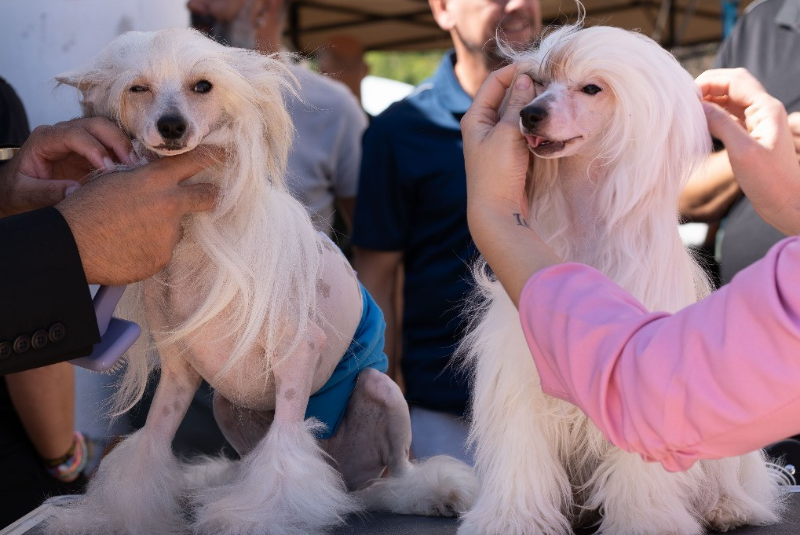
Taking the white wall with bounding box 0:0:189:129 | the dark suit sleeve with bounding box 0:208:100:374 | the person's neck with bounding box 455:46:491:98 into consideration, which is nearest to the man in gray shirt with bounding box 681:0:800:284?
the person's neck with bounding box 455:46:491:98

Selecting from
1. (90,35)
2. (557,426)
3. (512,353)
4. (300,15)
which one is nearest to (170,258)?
(512,353)

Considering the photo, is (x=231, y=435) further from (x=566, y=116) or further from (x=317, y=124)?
(x=317, y=124)

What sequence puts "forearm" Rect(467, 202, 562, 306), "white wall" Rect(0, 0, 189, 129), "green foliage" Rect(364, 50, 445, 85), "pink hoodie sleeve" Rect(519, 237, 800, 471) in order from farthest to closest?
"green foliage" Rect(364, 50, 445, 85)
"white wall" Rect(0, 0, 189, 129)
"forearm" Rect(467, 202, 562, 306)
"pink hoodie sleeve" Rect(519, 237, 800, 471)

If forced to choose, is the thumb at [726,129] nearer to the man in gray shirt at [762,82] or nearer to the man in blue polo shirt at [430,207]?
the man in gray shirt at [762,82]

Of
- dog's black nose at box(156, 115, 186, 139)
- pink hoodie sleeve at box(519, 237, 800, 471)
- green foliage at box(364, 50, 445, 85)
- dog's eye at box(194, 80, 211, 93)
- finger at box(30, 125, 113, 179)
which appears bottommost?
green foliage at box(364, 50, 445, 85)

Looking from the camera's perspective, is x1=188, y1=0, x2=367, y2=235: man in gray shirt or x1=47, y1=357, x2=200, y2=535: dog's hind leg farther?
x1=188, y1=0, x2=367, y2=235: man in gray shirt

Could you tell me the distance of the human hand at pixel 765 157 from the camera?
137cm

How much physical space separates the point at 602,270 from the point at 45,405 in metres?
1.34

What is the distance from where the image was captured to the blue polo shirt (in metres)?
2.51

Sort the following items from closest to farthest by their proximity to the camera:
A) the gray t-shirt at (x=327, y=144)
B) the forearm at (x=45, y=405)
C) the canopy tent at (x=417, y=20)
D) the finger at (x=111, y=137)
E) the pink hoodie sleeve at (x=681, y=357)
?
the pink hoodie sleeve at (x=681, y=357) → the finger at (x=111, y=137) → the forearm at (x=45, y=405) → the gray t-shirt at (x=327, y=144) → the canopy tent at (x=417, y=20)

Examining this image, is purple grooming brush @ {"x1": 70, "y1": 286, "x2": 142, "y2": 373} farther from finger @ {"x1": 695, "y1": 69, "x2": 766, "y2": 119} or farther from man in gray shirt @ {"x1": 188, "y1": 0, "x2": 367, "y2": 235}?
man in gray shirt @ {"x1": 188, "y1": 0, "x2": 367, "y2": 235}

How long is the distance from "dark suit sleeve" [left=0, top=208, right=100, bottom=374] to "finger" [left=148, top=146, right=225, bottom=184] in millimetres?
197

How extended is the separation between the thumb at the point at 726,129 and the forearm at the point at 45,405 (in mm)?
1521

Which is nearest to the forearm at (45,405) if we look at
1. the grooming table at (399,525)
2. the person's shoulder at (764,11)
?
the grooming table at (399,525)
